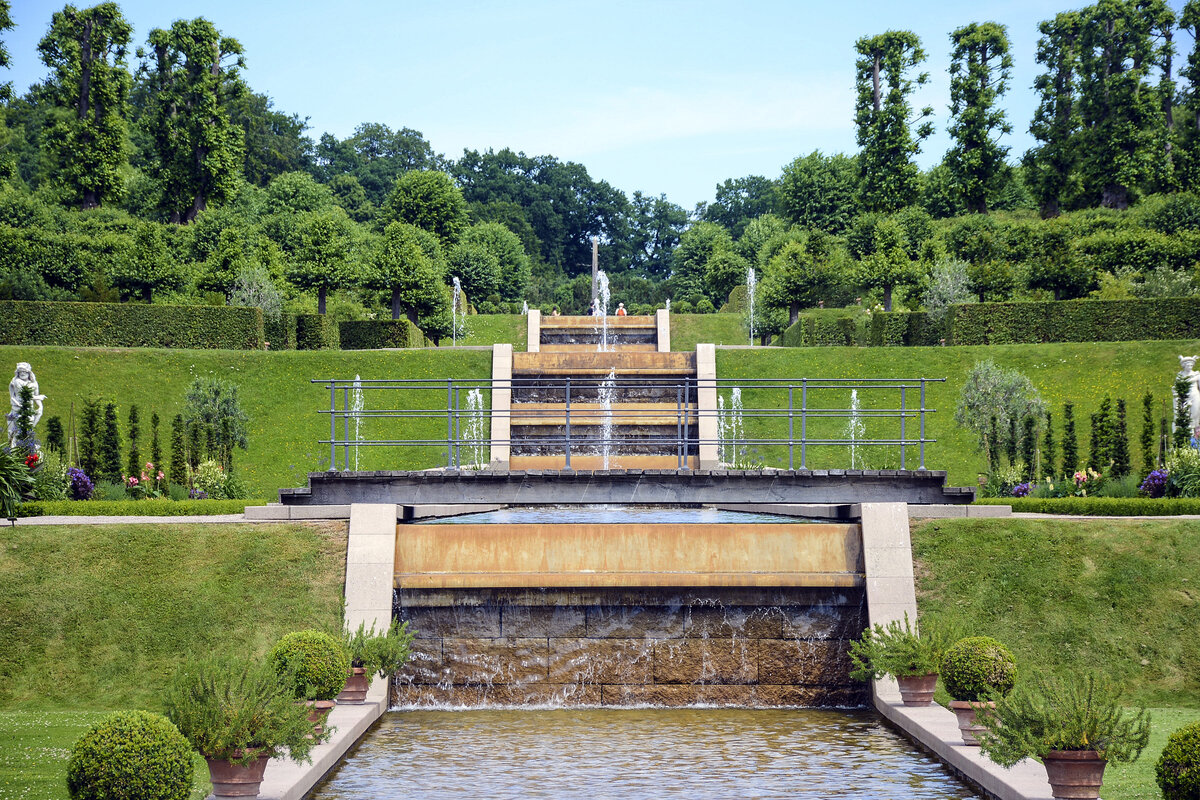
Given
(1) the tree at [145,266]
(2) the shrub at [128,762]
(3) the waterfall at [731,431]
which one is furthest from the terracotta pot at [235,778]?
(1) the tree at [145,266]

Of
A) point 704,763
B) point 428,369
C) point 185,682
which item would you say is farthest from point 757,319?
point 185,682

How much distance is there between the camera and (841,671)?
18531 millimetres

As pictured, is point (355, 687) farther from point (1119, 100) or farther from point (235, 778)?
point (1119, 100)

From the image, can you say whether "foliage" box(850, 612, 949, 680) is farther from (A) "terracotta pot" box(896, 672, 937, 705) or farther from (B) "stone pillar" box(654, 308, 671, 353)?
(B) "stone pillar" box(654, 308, 671, 353)

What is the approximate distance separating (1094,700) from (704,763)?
15.9 feet

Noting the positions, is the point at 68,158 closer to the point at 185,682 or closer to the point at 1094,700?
the point at 185,682

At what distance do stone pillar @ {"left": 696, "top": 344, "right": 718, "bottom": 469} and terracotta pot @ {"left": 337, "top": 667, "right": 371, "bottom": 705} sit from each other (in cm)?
1625

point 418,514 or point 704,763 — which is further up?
point 418,514

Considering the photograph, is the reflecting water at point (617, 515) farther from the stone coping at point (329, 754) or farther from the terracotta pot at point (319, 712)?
the terracotta pot at point (319, 712)

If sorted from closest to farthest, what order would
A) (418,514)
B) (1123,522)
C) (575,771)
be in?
1. (575,771)
2. (1123,522)
3. (418,514)

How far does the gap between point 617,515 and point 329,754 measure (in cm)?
1577

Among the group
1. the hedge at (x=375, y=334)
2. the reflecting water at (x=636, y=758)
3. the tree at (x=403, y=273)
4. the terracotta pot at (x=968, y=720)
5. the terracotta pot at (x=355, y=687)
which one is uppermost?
the tree at (x=403, y=273)

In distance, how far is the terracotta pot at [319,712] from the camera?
12.9 meters

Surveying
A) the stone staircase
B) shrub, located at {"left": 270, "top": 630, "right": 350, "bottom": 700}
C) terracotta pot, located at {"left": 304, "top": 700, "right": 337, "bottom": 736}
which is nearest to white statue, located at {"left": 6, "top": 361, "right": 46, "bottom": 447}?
the stone staircase
